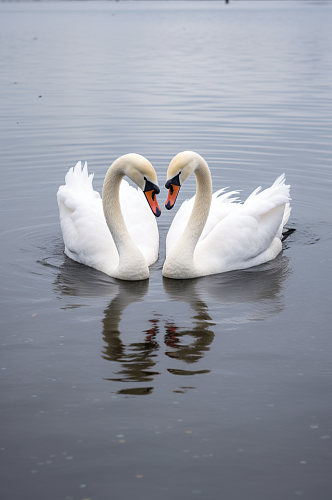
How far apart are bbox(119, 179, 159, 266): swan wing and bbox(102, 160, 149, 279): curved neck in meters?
0.58

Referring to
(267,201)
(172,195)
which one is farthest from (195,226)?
(267,201)

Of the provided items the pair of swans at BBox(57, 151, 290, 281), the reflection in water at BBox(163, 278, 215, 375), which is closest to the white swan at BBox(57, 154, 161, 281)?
the pair of swans at BBox(57, 151, 290, 281)

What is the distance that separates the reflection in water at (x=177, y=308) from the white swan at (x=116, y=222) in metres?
0.21

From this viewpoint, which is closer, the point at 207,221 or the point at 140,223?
the point at 207,221

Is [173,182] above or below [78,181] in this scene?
above

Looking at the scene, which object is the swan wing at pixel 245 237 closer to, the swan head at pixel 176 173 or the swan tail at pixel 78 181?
the swan head at pixel 176 173

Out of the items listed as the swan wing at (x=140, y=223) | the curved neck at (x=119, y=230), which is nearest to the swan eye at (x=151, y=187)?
the curved neck at (x=119, y=230)

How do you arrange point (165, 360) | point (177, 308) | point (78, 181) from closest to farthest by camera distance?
point (165, 360) < point (177, 308) < point (78, 181)

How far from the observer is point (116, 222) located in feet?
26.7

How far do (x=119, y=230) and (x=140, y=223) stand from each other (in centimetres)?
98

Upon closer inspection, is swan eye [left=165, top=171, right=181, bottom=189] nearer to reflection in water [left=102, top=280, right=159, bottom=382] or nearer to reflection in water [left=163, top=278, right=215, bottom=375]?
reflection in water [left=163, top=278, right=215, bottom=375]

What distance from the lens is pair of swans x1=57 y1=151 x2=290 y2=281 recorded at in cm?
774

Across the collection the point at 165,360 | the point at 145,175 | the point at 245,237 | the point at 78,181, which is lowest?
the point at 165,360

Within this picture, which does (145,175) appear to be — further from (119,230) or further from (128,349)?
(128,349)
